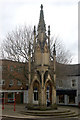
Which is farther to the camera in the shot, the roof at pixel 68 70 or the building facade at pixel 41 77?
the roof at pixel 68 70

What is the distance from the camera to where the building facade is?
22.1m

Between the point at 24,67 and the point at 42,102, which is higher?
the point at 24,67

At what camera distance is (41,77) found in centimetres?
2161

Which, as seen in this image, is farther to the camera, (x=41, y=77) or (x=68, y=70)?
(x=68, y=70)

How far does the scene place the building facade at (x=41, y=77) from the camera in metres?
22.1

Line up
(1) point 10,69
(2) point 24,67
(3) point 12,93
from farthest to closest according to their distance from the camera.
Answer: (3) point 12,93, (1) point 10,69, (2) point 24,67

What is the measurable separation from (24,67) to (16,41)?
4084mm

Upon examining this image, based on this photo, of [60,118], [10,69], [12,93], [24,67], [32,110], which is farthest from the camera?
[12,93]

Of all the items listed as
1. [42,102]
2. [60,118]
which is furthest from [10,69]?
[60,118]

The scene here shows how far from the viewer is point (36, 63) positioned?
22.9 metres

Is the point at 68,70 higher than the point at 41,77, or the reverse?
the point at 68,70

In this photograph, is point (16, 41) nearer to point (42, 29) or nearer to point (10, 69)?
point (10, 69)

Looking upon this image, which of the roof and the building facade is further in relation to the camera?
the roof

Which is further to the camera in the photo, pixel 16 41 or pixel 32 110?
pixel 16 41
